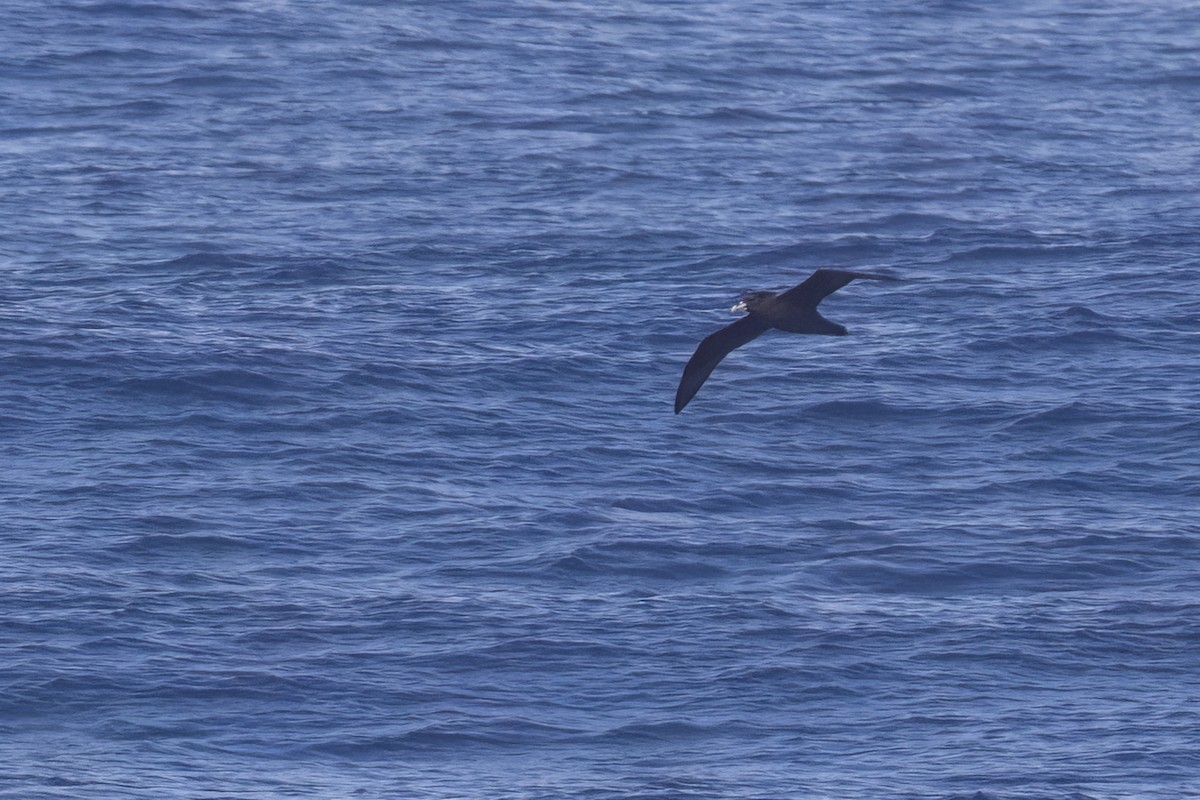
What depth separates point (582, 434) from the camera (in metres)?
48.2

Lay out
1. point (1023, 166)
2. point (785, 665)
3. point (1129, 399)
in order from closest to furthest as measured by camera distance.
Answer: point (785, 665)
point (1129, 399)
point (1023, 166)

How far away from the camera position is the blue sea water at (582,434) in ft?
132

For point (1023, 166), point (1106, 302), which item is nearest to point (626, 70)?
point (1023, 166)

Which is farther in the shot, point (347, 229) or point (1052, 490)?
point (347, 229)

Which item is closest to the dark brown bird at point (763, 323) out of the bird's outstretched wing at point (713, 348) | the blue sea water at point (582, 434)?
the bird's outstretched wing at point (713, 348)

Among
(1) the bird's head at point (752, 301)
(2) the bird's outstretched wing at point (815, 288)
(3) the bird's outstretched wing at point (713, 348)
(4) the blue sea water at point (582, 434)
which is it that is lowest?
(4) the blue sea water at point (582, 434)

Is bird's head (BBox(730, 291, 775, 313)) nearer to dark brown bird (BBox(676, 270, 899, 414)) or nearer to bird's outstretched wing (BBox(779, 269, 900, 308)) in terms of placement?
dark brown bird (BBox(676, 270, 899, 414))

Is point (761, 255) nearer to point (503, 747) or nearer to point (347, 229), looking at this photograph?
point (347, 229)

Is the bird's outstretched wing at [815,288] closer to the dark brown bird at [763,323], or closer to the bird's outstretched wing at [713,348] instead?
the dark brown bird at [763,323]

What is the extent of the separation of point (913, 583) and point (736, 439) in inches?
244

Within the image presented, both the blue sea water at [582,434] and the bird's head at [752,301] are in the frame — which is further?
the blue sea water at [582,434]

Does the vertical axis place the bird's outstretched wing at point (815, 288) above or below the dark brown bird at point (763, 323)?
above

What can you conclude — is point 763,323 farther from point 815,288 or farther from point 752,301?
point 815,288

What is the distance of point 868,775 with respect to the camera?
38.6 metres
